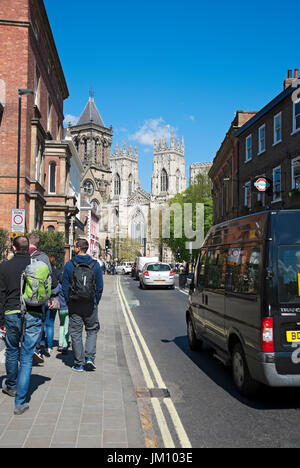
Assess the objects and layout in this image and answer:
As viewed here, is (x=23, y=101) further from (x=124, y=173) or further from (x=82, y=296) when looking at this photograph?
(x=124, y=173)

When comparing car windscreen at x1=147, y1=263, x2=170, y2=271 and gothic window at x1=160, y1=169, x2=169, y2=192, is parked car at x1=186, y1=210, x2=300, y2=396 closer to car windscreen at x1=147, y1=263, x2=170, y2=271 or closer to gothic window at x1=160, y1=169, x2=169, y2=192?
car windscreen at x1=147, y1=263, x2=170, y2=271

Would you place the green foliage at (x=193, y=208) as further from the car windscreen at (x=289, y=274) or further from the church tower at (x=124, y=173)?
the church tower at (x=124, y=173)

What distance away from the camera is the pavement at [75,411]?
418cm

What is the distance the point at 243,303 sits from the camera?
5781mm

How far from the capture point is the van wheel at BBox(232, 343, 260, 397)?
571 centimetres

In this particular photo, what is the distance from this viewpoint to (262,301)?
17.1ft

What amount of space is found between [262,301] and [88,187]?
96.4 meters

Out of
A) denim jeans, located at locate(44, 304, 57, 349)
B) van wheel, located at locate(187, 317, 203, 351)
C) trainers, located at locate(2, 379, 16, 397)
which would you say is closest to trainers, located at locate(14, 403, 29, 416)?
trainers, located at locate(2, 379, 16, 397)

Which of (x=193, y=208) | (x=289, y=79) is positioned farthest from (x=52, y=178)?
(x=193, y=208)

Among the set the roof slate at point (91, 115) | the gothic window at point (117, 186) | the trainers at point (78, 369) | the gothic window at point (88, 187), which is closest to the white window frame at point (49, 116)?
the trainers at point (78, 369)

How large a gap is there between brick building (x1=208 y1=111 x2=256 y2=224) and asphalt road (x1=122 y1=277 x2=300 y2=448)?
2222 centimetres

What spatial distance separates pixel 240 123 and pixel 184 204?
27639mm

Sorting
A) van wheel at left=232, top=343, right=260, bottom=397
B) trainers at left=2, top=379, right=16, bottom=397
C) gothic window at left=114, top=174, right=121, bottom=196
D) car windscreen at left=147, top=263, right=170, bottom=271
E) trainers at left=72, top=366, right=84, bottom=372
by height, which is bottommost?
trainers at left=72, top=366, right=84, bottom=372

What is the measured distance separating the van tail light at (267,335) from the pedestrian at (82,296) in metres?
2.68
